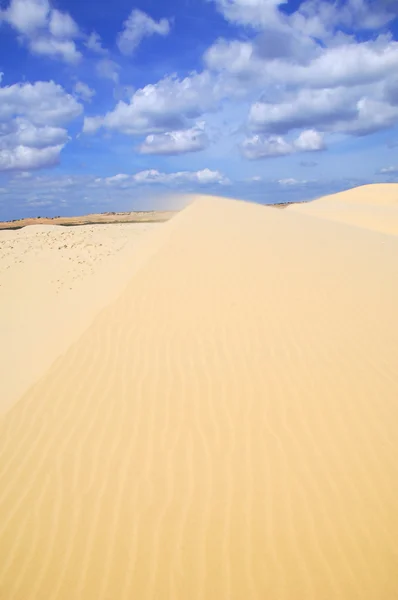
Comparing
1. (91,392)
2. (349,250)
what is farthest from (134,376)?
(349,250)

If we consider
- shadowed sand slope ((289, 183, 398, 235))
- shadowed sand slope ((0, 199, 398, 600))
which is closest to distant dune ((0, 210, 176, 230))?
shadowed sand slope ((289, 183, 398, 235))

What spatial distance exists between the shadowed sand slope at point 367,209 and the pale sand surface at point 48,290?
11.0m

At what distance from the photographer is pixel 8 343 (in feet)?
31.3

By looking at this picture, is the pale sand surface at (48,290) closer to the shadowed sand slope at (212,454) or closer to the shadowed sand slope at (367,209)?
the shadowed sand slope at (212,454)

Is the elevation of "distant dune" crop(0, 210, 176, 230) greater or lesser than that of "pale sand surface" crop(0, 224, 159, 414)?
greater

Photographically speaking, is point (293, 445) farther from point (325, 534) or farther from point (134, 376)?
point (134, 376)

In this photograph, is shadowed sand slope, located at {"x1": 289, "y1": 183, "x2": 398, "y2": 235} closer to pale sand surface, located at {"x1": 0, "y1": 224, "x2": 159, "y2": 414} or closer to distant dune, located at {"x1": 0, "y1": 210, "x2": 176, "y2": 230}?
pale sand surface, located at {"x1": 0, "y1": 224, "x2": 159, "y2": 414}

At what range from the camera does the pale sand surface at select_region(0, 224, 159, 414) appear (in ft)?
23.8

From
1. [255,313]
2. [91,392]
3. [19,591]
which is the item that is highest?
[255,313]

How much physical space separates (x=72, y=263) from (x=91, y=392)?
38.9ft

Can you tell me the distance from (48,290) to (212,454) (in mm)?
10740

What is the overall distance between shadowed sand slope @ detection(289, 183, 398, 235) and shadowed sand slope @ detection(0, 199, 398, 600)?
44.8ft

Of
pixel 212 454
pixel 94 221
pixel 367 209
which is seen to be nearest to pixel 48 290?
pixel 212 454

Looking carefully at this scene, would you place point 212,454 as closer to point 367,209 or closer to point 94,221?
point 367,209
